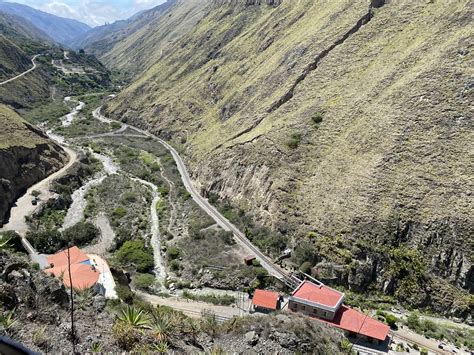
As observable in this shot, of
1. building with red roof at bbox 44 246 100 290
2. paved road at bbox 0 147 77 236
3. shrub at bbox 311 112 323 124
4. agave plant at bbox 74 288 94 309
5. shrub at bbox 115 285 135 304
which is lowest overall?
paved road at bbox 0 147 77 236

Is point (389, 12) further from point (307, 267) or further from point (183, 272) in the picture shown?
point (183, 272)

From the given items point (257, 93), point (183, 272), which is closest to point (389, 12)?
point (257, 93)

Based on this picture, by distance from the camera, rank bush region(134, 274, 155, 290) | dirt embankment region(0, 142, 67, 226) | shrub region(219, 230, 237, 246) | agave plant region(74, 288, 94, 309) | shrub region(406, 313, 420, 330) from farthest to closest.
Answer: dirt embankment region(0, 142, 67, 226) < shrub region(219, 230, 237, 246) < bush region(134, 274, 155, 290) < shrub region(406, 313, 420, 330) < agave plant region(74, 288, 94, 309)

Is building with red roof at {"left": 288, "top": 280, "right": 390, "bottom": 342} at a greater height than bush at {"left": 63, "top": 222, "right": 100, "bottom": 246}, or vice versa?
bush at {"left": 63, "top": 222, "right": 100, "bottom": 246}

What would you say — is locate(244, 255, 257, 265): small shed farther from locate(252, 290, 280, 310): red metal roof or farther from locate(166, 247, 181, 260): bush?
locate(166, 247, 181, 260): bush

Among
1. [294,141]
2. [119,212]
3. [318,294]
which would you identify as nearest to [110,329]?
[318,294]

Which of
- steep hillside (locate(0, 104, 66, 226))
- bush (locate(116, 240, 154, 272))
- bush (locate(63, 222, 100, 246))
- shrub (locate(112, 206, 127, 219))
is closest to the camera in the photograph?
bush (locate(116, 240, 154, 272))

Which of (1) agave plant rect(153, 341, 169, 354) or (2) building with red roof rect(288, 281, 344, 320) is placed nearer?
(1) agave plant rect(153, 341, 169, 354)

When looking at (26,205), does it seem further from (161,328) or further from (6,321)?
(6,321)

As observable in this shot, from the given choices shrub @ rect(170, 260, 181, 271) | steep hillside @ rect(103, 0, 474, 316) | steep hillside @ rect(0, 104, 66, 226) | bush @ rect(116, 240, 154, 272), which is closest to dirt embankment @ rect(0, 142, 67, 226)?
steep hillside @ rect(0, 104, 66, 226)
